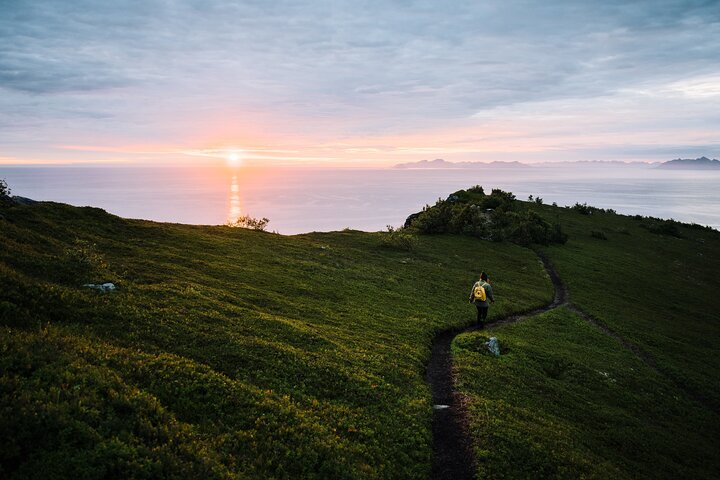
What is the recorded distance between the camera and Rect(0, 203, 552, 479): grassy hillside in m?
11.0

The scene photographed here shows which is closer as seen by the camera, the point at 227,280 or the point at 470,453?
the point at 470,453

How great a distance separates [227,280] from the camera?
30719mm

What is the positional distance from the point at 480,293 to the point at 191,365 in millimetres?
22229

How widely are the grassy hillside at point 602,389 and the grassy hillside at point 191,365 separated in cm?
354

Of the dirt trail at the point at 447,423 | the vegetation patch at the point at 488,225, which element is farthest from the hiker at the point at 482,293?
the vegetation patch at the point at 488,225

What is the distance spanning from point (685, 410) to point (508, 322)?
525 inches

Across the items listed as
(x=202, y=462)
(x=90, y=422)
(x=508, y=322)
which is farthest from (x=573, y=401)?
(x=90, y=422)

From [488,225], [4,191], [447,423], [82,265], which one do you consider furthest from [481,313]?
[488,225]

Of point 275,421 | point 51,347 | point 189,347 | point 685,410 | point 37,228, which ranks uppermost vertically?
point 37,228

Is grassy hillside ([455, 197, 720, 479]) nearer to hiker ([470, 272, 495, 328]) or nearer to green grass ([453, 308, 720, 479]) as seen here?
green grass ([453, 308, 720, 479])

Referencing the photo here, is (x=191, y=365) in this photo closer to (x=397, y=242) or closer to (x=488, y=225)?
(x=397, y=242)

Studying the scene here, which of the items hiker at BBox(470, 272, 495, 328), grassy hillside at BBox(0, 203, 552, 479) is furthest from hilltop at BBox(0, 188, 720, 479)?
hiker at BBox(470, 272, 495, 328)

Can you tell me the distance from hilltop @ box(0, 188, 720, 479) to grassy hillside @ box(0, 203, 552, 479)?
0.24 feet

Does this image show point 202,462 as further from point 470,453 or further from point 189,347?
point 470,453
